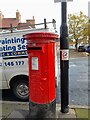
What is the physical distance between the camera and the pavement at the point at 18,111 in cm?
597

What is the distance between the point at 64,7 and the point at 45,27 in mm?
1646

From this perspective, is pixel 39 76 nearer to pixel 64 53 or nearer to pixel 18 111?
pixel 64 53

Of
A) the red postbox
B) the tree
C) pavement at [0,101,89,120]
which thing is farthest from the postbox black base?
the tree

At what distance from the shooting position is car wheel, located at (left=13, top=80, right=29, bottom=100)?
7.70 meters

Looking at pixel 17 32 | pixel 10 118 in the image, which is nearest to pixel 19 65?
pixel 17 32

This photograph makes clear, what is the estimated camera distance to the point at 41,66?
5.27m

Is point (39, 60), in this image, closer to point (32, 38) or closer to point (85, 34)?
point (32, 38)

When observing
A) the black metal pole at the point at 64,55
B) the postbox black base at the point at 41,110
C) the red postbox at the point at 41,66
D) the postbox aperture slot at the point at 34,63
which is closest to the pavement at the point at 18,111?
the black metal pole at the point at 64,55

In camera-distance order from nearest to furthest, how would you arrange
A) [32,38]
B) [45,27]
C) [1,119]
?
[32,38], [1,119], [45,27]

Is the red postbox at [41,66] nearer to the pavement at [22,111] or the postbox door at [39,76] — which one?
the postbox door at [39,76]

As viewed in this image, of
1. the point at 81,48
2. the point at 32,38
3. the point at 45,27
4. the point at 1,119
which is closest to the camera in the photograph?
the point at 32,38

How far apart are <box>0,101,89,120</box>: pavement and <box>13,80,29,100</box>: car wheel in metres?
0.50

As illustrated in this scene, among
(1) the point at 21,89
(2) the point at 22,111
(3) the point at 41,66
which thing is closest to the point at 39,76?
(3) the point at 41,66

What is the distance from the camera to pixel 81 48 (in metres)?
55.7
